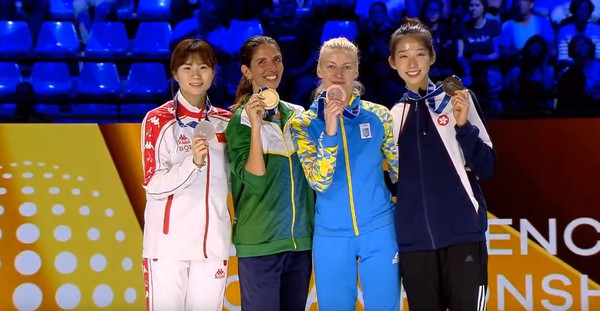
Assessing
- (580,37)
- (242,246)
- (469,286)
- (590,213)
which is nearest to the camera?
(469,286)

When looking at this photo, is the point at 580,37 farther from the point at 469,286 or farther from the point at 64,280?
the point at 64,280

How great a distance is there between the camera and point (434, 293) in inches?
113

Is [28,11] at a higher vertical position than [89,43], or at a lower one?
higher

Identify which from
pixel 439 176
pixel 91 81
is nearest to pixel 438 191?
pixel 439 176

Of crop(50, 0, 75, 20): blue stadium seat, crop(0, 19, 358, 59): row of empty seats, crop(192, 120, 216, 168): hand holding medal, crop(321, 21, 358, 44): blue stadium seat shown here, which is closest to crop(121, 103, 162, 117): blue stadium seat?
crop(0, 19, 358, 59): row of empty seats

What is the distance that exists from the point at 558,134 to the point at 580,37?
1.56 meters

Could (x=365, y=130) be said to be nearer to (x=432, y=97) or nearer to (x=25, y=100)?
(x=432, y=97)

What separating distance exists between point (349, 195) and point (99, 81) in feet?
10.3

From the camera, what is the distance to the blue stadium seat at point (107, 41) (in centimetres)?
557

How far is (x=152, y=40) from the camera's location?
5660 millimetres

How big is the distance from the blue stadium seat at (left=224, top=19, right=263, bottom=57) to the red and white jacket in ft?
8.13

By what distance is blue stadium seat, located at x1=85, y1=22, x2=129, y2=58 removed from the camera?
18.3 ft

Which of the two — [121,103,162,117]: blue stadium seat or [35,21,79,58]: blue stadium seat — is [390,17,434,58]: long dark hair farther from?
[35,21,79,58]: blue stadium seat

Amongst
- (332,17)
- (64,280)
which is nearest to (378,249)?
(64,280)
